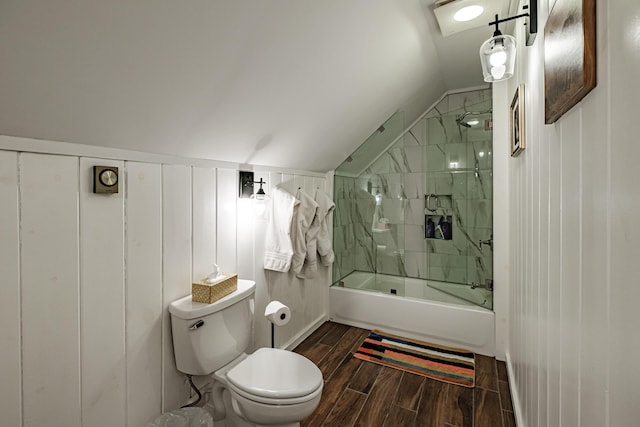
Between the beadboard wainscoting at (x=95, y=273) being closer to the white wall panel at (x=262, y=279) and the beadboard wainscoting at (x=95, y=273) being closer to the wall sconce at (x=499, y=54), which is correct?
the white wall panel at (x=262, y=279)

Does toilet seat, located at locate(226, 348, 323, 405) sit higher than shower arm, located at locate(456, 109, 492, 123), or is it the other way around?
shower arm, located at locate(456, 109, 492, 123)

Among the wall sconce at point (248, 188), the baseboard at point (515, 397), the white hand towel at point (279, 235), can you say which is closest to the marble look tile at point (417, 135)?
the white hand towel at point (279, 235)

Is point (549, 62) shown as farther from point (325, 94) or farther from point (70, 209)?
point (70, 209)

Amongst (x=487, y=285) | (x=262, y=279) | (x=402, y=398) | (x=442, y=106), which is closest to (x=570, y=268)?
(x=402, y=398)

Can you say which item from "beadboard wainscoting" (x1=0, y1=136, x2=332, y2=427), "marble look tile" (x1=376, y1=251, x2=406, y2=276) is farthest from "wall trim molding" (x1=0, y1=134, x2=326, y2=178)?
"marble look tile" (x1=376, y1=251, x2=406, y2=276)

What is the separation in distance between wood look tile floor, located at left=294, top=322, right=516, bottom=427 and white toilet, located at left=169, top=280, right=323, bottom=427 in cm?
46

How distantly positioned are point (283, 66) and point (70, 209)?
41.4 inches

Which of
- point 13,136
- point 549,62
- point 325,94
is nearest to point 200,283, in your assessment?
point 13,136

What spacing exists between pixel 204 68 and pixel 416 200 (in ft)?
7.97

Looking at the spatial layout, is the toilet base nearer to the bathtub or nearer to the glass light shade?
the bathtub

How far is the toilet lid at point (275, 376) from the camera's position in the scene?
135cm

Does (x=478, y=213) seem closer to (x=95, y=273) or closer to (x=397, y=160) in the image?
(x=397, y=160)

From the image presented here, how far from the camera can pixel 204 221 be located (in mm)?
1672

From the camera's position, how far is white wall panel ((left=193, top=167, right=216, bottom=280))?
162 cm
